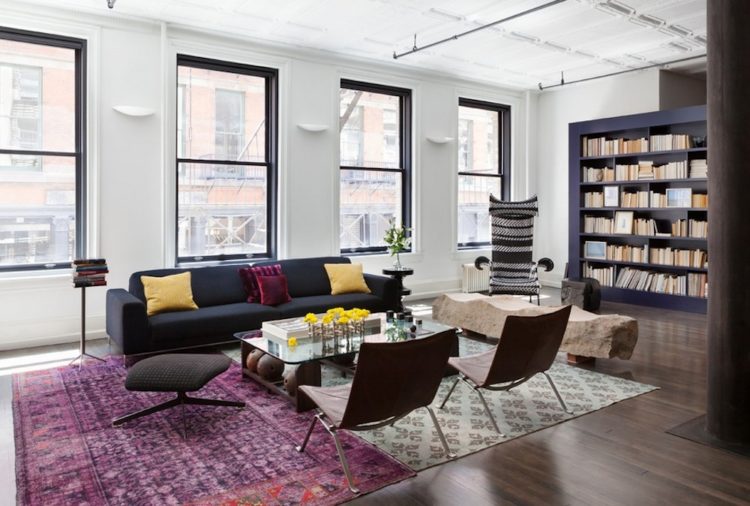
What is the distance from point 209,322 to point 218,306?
548 mm

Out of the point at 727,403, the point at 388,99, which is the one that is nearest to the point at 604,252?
the point at 388,99

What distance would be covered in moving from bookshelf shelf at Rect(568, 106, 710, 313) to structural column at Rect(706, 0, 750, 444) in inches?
181

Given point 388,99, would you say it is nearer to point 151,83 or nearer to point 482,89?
point 482,89

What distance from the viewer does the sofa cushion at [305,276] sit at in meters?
6.83

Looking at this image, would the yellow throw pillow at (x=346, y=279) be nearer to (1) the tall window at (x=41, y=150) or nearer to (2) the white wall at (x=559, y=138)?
(1) the tall window at (x=41, y=150)

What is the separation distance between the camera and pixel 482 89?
→ 970 centimetres

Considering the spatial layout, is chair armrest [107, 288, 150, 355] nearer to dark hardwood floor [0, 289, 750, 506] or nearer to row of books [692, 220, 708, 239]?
dark hardwood floor [0, 289, 750, 506]

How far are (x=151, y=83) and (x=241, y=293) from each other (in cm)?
256

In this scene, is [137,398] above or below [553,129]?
below

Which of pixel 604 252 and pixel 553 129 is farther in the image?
pixel 553 129

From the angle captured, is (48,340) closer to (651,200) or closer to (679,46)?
(651,200)

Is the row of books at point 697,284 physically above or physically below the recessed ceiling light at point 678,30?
below

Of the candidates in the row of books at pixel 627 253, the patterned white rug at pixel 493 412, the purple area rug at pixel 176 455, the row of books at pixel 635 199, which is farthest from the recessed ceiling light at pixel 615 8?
the purple area rug at pixel 176 455

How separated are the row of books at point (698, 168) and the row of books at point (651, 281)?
139cm
